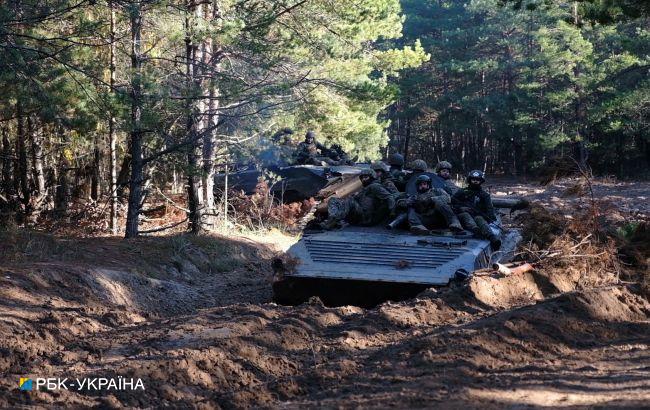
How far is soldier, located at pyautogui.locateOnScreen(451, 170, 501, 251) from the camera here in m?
11.4

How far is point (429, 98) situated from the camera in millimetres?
44469

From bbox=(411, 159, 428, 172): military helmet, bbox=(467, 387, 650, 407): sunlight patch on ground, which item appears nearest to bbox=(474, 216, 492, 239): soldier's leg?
bbox=(411, 159, 428, 172): military helmet

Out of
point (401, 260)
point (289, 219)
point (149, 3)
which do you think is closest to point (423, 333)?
point (401, 260)

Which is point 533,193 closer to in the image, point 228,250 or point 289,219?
point 289,219

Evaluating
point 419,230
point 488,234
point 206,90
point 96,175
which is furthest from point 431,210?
point 96,175

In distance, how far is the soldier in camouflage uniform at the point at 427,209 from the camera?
11430 millimetres

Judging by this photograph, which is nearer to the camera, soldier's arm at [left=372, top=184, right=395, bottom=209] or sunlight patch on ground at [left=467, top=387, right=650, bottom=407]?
sunlight patch on ground at [left=467, top=387, right=650, bottom=407]

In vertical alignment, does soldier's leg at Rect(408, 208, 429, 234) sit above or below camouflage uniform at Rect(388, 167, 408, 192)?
below

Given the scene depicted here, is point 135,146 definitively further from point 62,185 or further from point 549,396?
point 549,396

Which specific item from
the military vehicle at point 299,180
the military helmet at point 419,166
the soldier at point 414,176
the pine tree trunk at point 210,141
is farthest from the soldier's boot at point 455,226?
the military vehicle at point 299,180

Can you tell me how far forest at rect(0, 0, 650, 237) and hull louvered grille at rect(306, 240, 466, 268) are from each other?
2550 mm

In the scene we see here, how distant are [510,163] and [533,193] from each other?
46.5 feet

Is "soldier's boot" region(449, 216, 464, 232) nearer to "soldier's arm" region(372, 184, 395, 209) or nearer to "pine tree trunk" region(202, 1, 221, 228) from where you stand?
"soldier's arm" region(372, 184, 395, 209)

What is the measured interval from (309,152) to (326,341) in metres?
14.2
